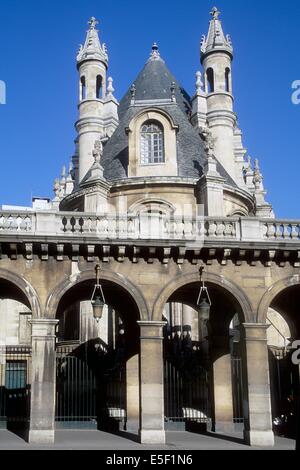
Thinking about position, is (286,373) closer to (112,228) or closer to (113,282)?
(113,282)

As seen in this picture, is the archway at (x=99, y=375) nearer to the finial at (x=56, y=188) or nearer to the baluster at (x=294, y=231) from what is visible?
the baluster at (x=294, y=231)

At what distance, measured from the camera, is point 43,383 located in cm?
1853

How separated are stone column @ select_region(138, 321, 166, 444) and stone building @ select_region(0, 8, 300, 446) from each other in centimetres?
3

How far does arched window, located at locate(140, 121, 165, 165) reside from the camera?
29.0 m

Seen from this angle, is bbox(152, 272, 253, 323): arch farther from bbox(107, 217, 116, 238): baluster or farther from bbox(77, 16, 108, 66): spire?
bbox(77, 16, 108, 66): spire

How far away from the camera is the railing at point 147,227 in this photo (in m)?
19.5

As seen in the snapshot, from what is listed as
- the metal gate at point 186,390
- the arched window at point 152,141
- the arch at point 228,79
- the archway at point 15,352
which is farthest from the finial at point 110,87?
the metal gate at point 186,390

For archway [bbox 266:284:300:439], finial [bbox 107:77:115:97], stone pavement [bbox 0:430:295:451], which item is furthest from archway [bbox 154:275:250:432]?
finial [bbox 107:77:115:97]

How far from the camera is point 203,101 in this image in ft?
115

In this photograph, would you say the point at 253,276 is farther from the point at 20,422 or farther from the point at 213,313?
the point at 20,422

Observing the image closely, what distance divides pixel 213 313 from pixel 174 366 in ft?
9.01

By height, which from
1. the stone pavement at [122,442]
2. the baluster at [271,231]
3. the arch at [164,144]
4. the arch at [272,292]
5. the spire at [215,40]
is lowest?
the stone pavement at [122,442]

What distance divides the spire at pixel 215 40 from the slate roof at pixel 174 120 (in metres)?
2.42

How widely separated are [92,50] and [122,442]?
23.9 m
